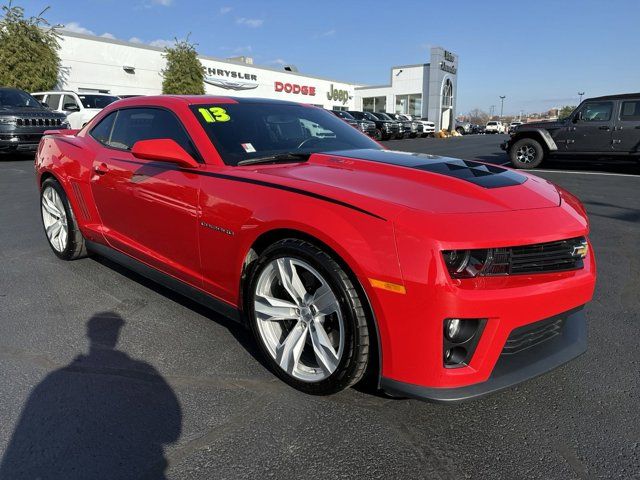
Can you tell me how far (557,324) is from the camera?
2.30 meters

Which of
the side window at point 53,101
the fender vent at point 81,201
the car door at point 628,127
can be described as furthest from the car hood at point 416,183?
the side window at point 53,101

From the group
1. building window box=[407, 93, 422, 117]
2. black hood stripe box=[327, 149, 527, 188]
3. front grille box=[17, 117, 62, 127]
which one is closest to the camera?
black hood stripe box=[327, 149, 527, 188]

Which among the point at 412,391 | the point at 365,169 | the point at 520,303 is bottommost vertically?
the point at 412,391

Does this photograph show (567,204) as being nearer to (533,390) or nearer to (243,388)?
(533,390)

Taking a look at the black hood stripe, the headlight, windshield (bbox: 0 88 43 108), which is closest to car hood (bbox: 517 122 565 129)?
the black hood stripe

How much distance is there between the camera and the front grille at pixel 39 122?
465 inches

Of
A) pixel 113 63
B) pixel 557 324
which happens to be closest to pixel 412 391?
pixel 557 324

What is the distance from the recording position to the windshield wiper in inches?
112

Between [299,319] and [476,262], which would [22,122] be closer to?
[299,319]

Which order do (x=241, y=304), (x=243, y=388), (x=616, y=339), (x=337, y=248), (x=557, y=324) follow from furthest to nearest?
1. (x=616, y=339)
2. (x=241, y=304)
3. (x=243, y=388)
4. (x=557, y=324)
5. (x=337, y=248)

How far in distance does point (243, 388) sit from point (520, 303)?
1.38 m

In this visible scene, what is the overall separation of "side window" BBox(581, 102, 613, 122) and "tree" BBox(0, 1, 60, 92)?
71.6 feet

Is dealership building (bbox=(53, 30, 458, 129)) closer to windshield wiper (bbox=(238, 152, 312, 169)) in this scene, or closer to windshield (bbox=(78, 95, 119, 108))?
windshield (bbox=(78, 95, 119, 108))

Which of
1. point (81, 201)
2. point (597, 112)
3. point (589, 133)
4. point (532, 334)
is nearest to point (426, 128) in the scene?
point (597, 112)
